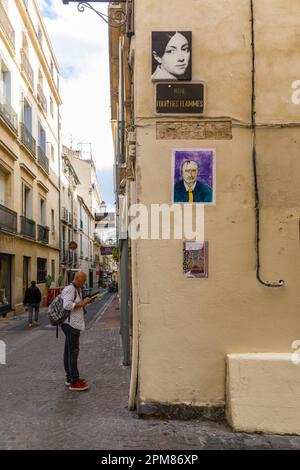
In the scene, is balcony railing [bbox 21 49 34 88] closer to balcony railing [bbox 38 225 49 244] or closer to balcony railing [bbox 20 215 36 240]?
balcony railing [bbox 20 215 36 240]

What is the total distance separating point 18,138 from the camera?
18891mm

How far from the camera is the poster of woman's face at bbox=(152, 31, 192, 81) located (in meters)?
5.27

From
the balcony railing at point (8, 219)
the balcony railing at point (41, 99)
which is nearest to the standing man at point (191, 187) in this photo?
the balcony railing at point (8, 219)

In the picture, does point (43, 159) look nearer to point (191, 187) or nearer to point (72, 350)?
point (72, 350)

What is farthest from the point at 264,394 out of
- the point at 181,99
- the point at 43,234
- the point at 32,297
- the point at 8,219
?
the point at 43,234

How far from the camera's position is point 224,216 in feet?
17.0

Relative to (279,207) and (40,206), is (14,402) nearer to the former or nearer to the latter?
(279,207)

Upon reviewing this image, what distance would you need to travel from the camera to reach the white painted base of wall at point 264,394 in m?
4.72

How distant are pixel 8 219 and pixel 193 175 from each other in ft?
45.1

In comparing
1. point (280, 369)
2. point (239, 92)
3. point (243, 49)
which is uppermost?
point (243, 49)

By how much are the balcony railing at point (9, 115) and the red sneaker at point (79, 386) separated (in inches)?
500

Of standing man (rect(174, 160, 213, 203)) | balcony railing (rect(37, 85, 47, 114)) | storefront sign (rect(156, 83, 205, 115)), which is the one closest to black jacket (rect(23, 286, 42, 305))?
standing man (rect(174, 160, 213, 203))
